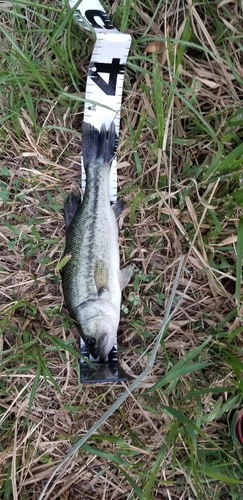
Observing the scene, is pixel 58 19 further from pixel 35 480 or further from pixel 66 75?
pixel 35 480

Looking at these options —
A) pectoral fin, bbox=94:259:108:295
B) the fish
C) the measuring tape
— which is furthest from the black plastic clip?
the measuring tape

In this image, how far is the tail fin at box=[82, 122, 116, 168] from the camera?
2.50m

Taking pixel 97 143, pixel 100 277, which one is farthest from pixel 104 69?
pixel 100 277

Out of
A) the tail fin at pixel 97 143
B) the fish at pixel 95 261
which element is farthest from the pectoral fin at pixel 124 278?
the tail fin at pixel 97 143

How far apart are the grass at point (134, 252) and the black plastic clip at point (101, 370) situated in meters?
0.07

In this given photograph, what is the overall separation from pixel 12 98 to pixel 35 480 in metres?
2.33

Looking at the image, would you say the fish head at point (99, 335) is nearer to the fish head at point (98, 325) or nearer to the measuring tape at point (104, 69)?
the fish head at point (98, 325)

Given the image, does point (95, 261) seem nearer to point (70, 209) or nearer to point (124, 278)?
point (124, 278)

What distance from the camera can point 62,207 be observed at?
254 cm

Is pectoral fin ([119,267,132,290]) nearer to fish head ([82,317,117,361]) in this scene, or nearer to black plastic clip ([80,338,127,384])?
fish head ([82,317,117,361])

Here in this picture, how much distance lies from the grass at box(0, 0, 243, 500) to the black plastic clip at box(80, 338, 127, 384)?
0.07 m

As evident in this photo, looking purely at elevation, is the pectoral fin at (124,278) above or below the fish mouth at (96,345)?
above

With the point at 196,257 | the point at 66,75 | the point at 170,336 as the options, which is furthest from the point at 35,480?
the point at 66,75

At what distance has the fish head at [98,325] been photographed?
2383 millimetres
